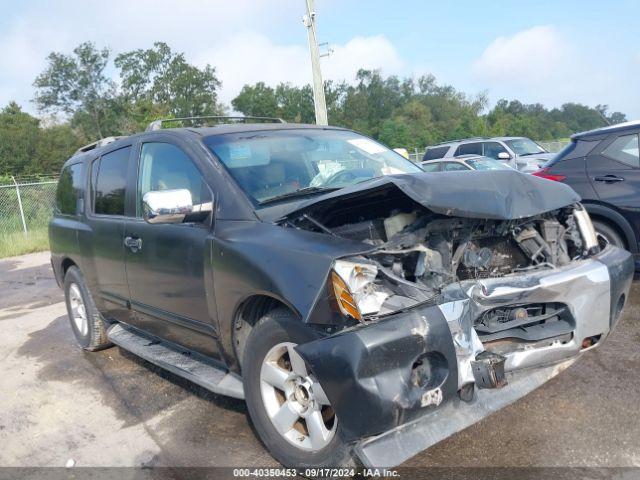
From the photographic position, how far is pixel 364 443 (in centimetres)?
253

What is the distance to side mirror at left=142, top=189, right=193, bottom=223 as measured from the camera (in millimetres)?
3275

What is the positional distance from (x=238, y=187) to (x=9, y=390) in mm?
2912

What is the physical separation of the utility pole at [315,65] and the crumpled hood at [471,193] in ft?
42.0

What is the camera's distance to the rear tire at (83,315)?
5.34 meters

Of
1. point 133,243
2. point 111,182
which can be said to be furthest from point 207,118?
point 133,243

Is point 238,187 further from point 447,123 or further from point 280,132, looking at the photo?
point 447,123

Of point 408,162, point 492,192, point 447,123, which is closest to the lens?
point 492,192

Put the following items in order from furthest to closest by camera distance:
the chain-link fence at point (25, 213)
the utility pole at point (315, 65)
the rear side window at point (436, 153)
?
the rear side window at point (436, 153), the utility pole at point (315, 65), the chain-link fence at point (25, 213)

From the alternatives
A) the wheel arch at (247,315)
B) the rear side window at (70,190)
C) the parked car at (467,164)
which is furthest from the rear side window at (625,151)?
the parked car at (467,164)

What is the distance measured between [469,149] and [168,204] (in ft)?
47.6

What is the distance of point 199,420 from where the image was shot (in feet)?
12.7

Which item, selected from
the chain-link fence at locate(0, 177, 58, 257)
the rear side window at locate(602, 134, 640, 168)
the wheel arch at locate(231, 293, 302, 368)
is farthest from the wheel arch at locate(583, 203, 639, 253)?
the chain-link fence at locate(0, 177, 58, 257)

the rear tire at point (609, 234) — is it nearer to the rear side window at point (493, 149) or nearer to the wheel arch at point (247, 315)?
the wheel arch at point (247, 315)

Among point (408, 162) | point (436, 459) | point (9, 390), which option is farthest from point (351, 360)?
point (9, 390)
